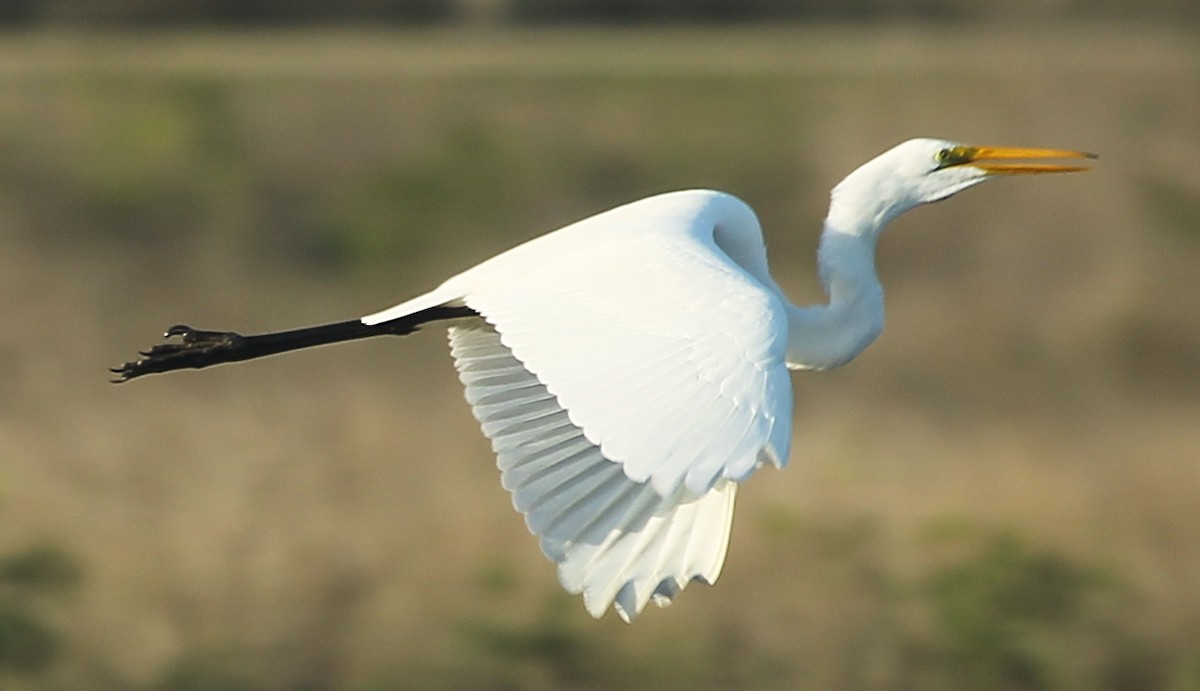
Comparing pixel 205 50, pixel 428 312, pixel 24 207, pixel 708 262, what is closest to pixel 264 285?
pixel 24 207

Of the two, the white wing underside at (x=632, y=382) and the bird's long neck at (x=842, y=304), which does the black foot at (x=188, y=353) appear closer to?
the white wing underside at (x=632, y=382)

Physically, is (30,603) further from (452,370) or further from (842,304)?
(842,304)

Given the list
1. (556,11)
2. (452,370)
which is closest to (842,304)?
(452,370)

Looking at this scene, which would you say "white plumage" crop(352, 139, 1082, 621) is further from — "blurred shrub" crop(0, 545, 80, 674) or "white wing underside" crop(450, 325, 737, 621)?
"blurred shrub" crop(0, 545, 80, 674)

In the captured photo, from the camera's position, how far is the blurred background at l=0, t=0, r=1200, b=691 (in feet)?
23.3

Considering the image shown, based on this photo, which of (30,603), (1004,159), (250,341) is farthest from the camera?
(30,603)

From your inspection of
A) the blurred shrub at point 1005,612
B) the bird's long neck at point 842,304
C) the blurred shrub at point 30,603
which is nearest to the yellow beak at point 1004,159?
the bird's long neck at point 842,304

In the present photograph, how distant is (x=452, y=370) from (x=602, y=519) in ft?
Result: 17.0

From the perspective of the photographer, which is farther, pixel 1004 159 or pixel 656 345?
pixel 1004 159

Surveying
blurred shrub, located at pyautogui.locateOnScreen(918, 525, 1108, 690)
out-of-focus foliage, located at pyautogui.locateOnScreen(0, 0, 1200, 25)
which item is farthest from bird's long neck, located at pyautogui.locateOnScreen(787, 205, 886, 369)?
out-of-focus foliage, located at pyautogui.locateOnScreen(0, 0, 1200, 25)

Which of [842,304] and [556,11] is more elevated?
[842,304]

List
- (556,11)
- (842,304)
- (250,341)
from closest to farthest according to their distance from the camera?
(842,304), (250,341), (556,11)

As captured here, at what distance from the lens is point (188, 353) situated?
5160 mm

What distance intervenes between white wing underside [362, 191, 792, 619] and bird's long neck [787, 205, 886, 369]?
0.15 metres
